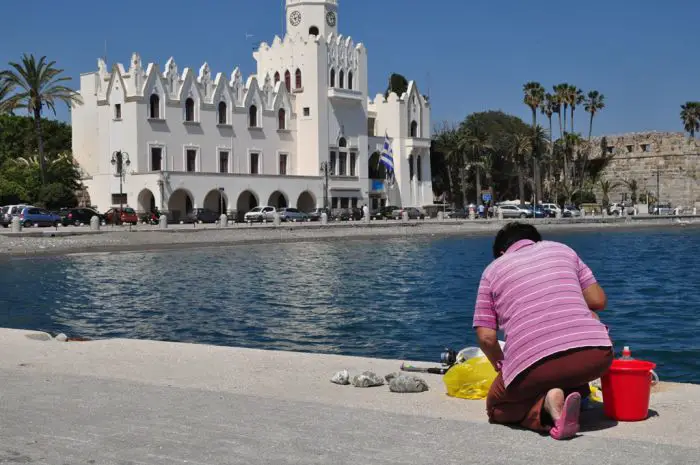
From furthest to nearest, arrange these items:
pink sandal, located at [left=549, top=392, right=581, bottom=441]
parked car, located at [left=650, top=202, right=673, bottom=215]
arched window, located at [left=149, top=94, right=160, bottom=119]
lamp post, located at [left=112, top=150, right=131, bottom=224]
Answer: parked car, located at [left=650, top=202, right=673, bottom=215]
arched window, located at [left=149, top=94, right=160, bottom=119]
lamp post, located at [left=112, top=150, right=131, bottom=224]
pink sandal, located at [left=549, top=392, right=581, bottom=441]

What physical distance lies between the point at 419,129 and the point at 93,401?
8107 centimetres

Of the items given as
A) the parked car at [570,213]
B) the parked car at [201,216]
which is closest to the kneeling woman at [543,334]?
the parked car at [201,216]

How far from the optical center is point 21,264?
37.5m

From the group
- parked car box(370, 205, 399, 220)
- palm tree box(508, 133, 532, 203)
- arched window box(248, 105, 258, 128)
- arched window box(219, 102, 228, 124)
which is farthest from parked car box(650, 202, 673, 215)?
arched window box(219, 102, 228, 124)

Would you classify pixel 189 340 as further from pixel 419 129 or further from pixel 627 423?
pixel 419 129

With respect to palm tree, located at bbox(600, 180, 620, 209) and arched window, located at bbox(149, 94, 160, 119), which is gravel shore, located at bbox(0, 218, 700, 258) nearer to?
arched window, located at bbox(149, 94, 160, 119)

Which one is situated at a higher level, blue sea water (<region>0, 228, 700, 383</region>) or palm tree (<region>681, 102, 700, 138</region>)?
palm tree (<region>681, 102, 700, 138</region>)

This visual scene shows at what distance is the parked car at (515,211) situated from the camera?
3203 inches

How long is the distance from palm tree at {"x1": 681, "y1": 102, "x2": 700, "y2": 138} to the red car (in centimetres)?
6503

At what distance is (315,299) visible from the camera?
23.9 metres

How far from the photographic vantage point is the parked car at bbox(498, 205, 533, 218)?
81350 mm

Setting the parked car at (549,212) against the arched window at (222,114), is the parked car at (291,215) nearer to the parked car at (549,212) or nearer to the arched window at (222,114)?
the arched window at (222,114)

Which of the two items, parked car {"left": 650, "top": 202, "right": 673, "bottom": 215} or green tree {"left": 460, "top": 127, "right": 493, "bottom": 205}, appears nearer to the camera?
green tree {"left": 460, "top": 127, "right": 493, "bottom": 205}

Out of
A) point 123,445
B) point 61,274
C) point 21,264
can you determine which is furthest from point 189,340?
point 21,264
